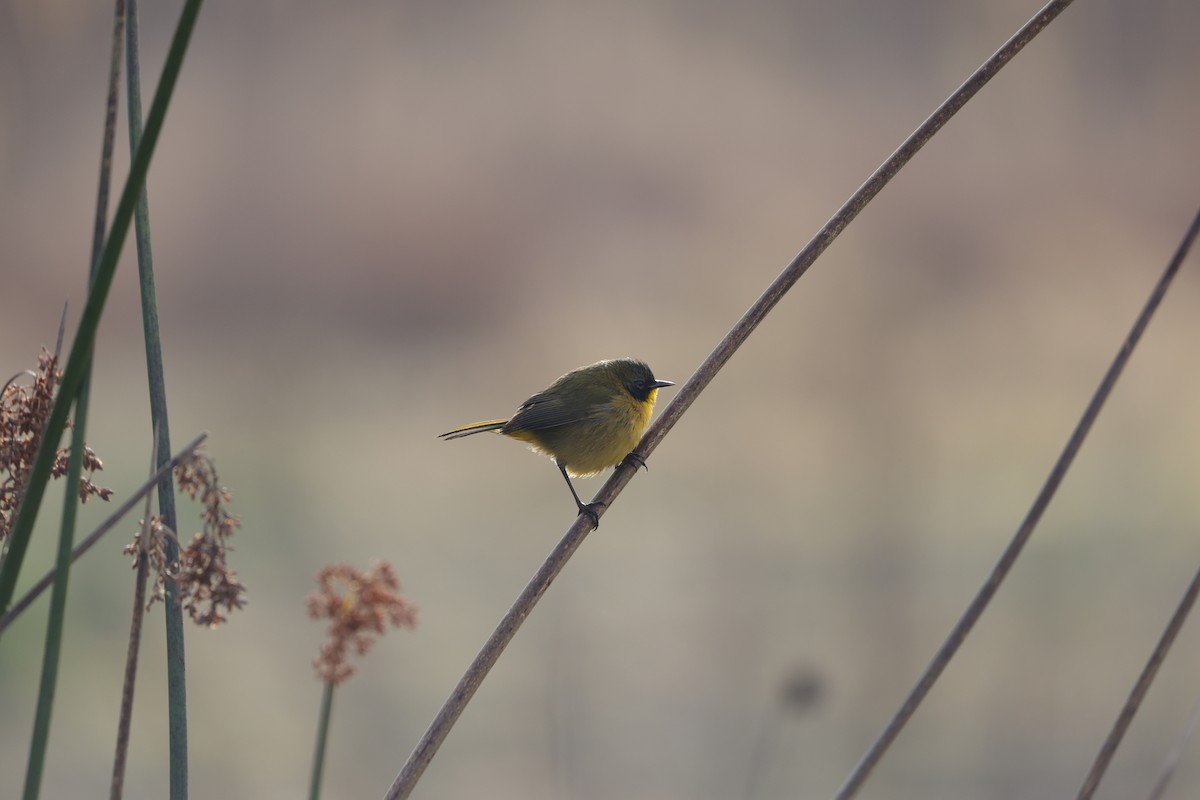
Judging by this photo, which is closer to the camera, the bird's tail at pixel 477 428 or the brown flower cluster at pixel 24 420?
the brown flower cluster at pixel 24 420

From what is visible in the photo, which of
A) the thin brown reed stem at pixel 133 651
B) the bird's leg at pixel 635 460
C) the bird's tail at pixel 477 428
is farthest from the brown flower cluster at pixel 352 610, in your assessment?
the bird's tail at pixel 477 428

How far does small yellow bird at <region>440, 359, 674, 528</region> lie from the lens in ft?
6.10

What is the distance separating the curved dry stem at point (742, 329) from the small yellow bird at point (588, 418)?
795 millimetres

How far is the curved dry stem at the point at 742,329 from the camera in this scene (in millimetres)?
884

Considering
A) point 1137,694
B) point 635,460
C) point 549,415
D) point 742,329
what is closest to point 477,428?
point 549,415

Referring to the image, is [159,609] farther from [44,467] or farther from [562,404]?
[44,467]

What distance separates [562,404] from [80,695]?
2.72 metres

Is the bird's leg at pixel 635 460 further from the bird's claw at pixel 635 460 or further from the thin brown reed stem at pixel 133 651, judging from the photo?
the thin brown reed stem at pixel 133 651

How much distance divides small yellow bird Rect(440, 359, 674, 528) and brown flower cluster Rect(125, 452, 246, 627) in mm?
1052

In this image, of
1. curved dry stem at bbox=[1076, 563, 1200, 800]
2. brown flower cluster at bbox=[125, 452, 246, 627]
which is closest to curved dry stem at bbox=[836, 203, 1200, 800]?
curved dry stem at bbox=[1076, 563, 1200, 800]

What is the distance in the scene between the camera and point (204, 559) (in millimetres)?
741

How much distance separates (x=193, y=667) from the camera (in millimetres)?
4031

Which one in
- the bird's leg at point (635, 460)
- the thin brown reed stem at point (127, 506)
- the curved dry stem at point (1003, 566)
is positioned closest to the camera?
the thin brown reed stem at point (127, 506)

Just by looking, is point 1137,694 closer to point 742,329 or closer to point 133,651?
point 742,329
